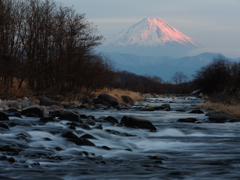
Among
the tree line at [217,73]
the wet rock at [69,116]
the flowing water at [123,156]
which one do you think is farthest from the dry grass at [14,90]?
the tree line at [217,73]

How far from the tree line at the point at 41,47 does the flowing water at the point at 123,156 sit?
9713mm

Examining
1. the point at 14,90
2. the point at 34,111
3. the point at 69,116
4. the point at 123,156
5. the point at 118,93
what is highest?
the point at 14,90

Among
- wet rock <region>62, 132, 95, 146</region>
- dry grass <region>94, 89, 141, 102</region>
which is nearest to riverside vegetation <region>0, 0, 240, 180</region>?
wet rock <region>62, 132, 95, 146</region>

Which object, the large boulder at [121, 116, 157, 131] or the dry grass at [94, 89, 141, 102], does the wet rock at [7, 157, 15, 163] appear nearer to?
the large boulder at [121, 116, 157, 131]

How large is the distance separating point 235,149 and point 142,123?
12.0ft

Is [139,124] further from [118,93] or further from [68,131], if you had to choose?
[118,93]

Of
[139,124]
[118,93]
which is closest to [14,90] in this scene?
[139,124]

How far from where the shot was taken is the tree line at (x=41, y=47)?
1698cm

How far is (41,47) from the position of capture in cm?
1895

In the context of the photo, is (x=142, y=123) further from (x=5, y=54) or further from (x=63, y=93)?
(x=63, y=93)

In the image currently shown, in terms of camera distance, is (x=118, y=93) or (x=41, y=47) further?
(x=118, y=93)

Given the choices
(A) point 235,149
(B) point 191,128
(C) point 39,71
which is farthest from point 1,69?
(A) point 235,149

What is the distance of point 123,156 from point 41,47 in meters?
Answer: 14.7

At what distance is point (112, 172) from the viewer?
14.4ft
